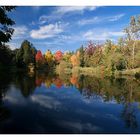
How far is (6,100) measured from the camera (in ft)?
20.8

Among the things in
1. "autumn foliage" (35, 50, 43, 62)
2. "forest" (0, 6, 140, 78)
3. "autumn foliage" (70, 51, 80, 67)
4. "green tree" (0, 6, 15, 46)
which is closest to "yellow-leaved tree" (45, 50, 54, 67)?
"forest" (0, 6, 140, 78)

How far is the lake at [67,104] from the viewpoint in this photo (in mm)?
4965

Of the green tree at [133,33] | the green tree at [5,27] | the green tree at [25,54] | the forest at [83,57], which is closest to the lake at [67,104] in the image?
the forest at [83,57]

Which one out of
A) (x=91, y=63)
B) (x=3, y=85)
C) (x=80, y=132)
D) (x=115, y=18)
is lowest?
(x=80, y=132)

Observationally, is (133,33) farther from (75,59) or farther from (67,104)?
(67,104)

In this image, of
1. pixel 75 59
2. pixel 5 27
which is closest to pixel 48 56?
pixel 75 59

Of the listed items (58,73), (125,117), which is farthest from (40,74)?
(125,117)

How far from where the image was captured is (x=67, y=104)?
630cm

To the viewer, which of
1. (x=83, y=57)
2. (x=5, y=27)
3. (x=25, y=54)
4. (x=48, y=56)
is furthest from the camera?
(x=83, y=57)

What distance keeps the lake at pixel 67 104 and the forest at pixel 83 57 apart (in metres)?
0.27

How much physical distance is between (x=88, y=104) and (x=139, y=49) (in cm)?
203

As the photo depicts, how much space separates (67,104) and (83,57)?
1.28 meters
